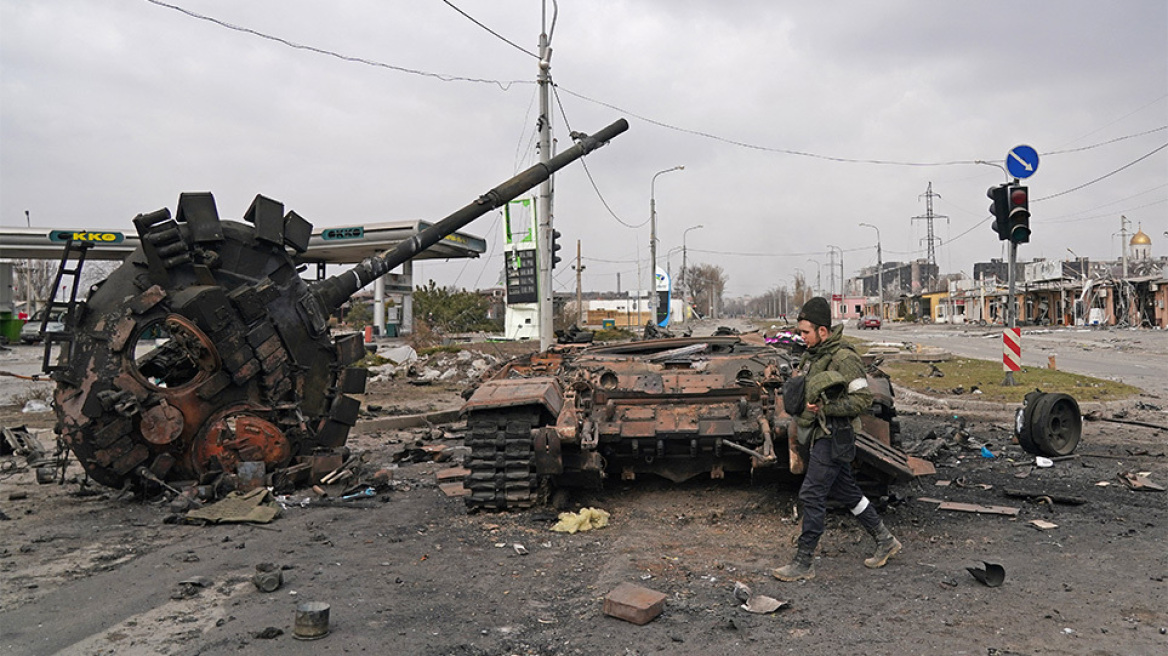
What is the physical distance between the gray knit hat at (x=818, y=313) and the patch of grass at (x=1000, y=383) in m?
8.69

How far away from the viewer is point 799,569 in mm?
5023

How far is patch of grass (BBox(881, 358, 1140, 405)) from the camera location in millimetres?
13281

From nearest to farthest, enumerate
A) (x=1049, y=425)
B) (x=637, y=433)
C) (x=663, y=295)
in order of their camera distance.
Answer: (x=637, y=433), (x=1049, y=425), (x=663, y=295)

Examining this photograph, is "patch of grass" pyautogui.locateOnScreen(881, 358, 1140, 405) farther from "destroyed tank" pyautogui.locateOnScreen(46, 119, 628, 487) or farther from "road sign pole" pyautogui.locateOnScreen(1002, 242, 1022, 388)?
"destroyed tank" pyautogui.locateOnScreen(46, 119, 628, 487)

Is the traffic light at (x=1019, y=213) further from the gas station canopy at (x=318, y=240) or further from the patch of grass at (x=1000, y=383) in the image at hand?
the gas station canopy at (x=318, y=240)

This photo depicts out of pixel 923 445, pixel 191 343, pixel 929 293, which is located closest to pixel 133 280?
pixel 191 343

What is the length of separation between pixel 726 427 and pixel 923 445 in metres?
4.21

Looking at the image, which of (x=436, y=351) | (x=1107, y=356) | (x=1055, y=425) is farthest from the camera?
(x=436, y=351)

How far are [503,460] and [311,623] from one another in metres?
2.74

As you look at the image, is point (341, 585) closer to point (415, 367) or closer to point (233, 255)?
point (233, 255)

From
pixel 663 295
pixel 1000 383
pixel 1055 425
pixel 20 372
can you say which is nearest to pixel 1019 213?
pixel 1000 383

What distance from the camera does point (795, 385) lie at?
5309mm

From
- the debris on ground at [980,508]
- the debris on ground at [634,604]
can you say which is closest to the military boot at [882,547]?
the debris on ground at [634,604]

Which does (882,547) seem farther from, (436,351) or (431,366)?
(436,351)
